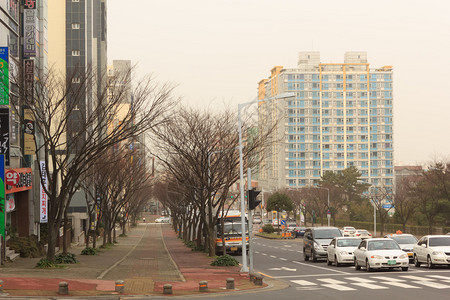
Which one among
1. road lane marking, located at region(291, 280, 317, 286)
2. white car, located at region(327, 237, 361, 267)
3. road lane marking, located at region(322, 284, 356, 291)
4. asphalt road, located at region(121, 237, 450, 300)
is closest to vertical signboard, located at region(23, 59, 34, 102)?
asphalt road, located at region(121, 237, 450, 300)

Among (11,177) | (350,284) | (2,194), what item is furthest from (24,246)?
(350,284)

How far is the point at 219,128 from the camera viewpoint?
43.2 metres

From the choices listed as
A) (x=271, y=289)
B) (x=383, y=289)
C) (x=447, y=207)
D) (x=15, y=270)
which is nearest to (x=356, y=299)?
(x=383, y=289)

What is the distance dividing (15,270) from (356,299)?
49.4 ft

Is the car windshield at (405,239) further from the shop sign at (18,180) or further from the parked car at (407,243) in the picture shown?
the shop sign at (18,180)

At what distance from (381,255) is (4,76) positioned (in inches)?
709

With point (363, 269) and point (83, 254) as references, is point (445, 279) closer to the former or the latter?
point (363, 269)

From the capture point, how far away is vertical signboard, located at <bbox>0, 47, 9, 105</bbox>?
29.1 metres

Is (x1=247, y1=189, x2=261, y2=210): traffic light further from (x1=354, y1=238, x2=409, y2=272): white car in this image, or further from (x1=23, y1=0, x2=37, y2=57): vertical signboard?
(x1=23, y1=0, x2=37, y2=57): vertical signboard

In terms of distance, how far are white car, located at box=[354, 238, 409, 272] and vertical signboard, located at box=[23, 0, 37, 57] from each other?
844 inches

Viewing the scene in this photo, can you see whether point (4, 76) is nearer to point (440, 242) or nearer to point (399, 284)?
point (399, 284)

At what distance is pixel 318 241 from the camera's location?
3862 centimetres

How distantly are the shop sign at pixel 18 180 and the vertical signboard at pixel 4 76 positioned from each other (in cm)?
570

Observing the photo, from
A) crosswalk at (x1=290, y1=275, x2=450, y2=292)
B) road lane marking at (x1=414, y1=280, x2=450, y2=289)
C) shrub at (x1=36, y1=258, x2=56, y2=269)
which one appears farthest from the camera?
shrub at (x1=36, y1=258, x2=56, y2=269)
